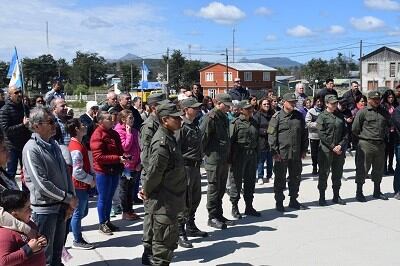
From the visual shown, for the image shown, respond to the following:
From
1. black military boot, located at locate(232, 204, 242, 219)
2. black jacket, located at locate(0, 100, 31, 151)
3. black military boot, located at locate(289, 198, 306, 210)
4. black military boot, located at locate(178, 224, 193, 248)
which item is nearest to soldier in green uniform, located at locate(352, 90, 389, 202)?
black military boot, located at locate(289, 198, 306, 210)

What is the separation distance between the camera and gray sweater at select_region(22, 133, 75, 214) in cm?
424

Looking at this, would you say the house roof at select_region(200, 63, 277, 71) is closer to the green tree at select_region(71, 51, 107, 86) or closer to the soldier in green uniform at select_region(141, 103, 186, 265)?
the green tree at select_region(71, 51, 107, 86)

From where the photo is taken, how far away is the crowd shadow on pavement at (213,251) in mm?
5613

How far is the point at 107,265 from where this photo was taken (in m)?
5.39

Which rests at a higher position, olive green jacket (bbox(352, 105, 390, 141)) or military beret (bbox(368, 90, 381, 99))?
military beret (bbox(368, 90, 381, 99))

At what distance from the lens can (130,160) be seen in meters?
7.16

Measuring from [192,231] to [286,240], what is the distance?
128cm

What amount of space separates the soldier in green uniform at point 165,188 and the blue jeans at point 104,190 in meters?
1.67

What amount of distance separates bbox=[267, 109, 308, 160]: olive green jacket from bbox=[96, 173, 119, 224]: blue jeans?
2788 millimetres

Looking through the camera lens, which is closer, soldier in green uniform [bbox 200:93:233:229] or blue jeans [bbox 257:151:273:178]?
soldier in green uniform [bbox 200:93:233:229]

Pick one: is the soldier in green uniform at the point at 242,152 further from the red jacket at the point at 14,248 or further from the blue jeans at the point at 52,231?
the red jacket at the point at 14,248

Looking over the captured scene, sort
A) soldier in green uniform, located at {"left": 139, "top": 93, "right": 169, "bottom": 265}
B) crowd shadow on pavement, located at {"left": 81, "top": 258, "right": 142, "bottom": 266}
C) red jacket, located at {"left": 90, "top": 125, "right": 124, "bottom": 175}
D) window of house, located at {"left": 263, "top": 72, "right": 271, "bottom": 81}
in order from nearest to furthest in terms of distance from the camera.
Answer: soldier in green uniform, located at {"left": 139, "top": 93, "right": 169, "bottom": 265}, crowd shadow on pavement, located at {"left": 81, "top": 258, "right": 142, "bottom": 266}, red jacket, located at {"left": 90, "top": 125, "right": 124, "bottom": 175}, window of house, located at {"left": 263, "top": 72, "right": 271, "bottom": 81}

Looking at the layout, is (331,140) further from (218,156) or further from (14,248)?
(14,248)

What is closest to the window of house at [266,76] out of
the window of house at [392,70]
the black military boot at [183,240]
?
the window of house at [392,70]
